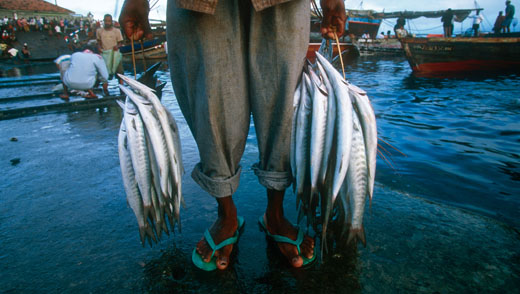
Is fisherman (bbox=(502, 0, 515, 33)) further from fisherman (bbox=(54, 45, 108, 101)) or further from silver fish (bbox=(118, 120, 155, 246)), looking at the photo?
silver fish (bbox=(118, 120, 155, 246))

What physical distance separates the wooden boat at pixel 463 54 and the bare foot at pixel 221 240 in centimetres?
1345

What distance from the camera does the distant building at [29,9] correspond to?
122 ft

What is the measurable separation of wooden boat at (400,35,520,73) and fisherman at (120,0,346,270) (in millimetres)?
13021

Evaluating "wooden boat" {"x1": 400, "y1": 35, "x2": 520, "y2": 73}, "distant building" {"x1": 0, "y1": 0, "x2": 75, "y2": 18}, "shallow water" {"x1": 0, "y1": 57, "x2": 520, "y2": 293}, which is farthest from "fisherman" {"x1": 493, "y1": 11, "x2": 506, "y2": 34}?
"distant building" {"x1": 0, "y1": 0, "x2": 75, "y2": 18}

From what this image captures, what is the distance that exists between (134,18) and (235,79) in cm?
72

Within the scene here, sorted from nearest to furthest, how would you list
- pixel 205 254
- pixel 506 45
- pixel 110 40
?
pixel 205 254 < pixel 110 40 < pixel 506 45

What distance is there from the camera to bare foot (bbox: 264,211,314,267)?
1.56 m

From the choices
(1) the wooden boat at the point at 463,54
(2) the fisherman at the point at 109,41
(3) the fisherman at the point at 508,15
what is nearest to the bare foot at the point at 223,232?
(2) the fisherman at the point at 109,41

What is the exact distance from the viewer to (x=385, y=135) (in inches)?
179

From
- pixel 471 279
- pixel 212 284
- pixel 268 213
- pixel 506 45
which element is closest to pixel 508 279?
pixel 471 279

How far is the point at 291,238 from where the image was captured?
1.63m

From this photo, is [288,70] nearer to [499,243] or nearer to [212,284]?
[212,284]

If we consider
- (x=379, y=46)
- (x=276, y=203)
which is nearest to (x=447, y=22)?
(x=379, y=46)

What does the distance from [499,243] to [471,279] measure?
0.43 m
